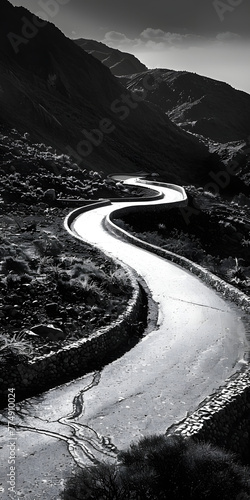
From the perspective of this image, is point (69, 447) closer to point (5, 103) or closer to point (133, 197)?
point (133, 197)

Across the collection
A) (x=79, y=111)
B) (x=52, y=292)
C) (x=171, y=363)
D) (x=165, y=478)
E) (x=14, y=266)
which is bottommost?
(x=14, y=266)

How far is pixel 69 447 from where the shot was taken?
8.69 m

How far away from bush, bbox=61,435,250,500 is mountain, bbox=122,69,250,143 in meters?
135

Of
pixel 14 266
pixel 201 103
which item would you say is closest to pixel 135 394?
pixel 14 266

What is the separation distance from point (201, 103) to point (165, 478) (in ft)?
523

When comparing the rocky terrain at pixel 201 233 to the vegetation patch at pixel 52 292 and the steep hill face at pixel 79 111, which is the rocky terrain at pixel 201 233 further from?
the steep hill face at pixel 79 111

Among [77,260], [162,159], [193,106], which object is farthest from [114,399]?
[193,106]

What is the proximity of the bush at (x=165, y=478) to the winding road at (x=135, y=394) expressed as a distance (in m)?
0.91

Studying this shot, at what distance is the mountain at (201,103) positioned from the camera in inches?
5571

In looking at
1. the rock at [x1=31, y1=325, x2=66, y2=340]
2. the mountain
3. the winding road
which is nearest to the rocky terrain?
the winding road

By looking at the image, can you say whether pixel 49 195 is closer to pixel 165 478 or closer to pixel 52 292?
pixel 52 292

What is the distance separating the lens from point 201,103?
513ft

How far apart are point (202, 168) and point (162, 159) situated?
7.19 m

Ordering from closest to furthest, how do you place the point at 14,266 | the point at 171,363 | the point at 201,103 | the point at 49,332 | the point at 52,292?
the point at 49,332, the point at 171,363, the point at 52,292, the point at 14,266, the point at 201,103
